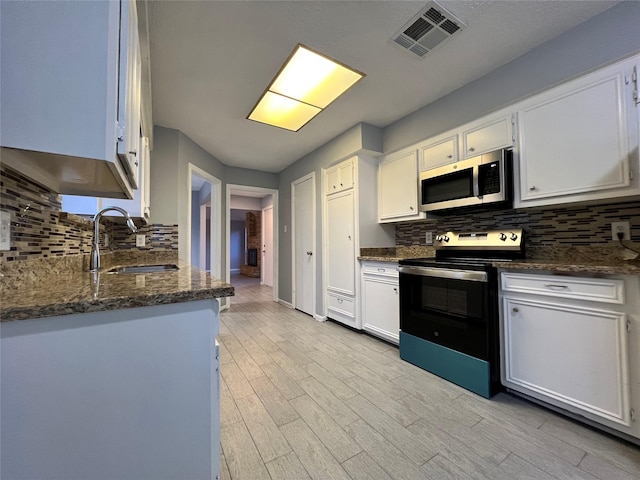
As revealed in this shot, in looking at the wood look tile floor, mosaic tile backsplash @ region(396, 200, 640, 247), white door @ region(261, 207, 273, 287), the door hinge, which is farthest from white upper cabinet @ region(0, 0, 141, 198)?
white door @ region(261, 207, 273, 287)

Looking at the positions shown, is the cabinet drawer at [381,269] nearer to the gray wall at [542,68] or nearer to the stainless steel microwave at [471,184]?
the stainless steel microwave at [471,184]

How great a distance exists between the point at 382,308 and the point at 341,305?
666mm

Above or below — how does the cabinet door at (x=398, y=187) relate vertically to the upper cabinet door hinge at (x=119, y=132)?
above

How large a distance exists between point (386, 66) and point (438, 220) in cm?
149

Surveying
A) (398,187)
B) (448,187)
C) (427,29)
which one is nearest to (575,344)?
(448,187)

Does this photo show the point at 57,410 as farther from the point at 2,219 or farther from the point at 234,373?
the point at 234,373

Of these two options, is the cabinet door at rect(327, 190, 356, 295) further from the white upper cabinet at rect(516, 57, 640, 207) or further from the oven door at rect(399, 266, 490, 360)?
the white upper cabinet at rect(516, 57, 640, 207)

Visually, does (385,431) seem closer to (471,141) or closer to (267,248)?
(471,141)

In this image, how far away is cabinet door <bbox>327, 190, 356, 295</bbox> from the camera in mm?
3006

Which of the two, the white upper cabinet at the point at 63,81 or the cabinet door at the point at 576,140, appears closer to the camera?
the white upper cabinet at the point at 63,81

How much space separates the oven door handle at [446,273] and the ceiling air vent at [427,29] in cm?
155

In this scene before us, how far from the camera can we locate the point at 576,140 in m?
1.61

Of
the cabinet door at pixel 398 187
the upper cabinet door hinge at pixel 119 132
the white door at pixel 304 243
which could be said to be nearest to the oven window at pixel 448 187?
the cabinet door at pixel 398 187

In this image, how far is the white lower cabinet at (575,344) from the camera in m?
1.28
